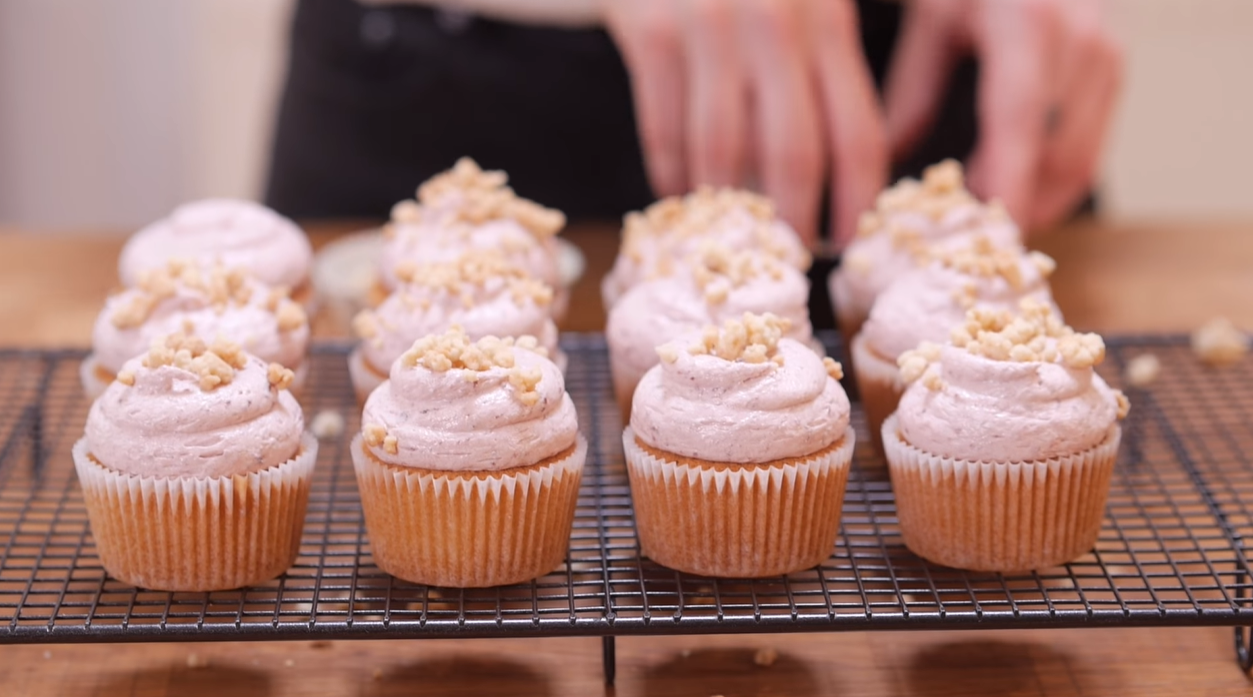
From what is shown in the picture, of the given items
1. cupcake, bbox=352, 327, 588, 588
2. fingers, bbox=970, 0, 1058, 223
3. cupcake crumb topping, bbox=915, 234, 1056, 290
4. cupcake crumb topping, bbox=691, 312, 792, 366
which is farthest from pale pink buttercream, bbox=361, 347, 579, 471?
fingers, bbox=970, 0, 1058, 223

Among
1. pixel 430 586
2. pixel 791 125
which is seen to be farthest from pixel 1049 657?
pixel 791 125

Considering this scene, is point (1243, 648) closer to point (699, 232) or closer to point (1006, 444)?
point (1006, 444)

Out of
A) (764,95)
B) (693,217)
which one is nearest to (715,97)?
(764,95)

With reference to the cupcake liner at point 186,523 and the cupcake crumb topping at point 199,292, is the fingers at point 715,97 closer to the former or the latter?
the cupcake crumb topping at point 199,292

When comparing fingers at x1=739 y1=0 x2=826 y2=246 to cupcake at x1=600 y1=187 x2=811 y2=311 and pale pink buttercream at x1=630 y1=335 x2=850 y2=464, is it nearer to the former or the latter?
cupcake at x1=600 y1=187 x2=811 y2=311

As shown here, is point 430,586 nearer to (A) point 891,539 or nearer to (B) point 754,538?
(B) point 754,538

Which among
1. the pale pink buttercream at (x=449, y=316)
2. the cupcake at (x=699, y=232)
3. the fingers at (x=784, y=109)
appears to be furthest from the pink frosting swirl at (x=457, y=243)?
the fingers at (x=784, y=109)

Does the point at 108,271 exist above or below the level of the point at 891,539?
below
